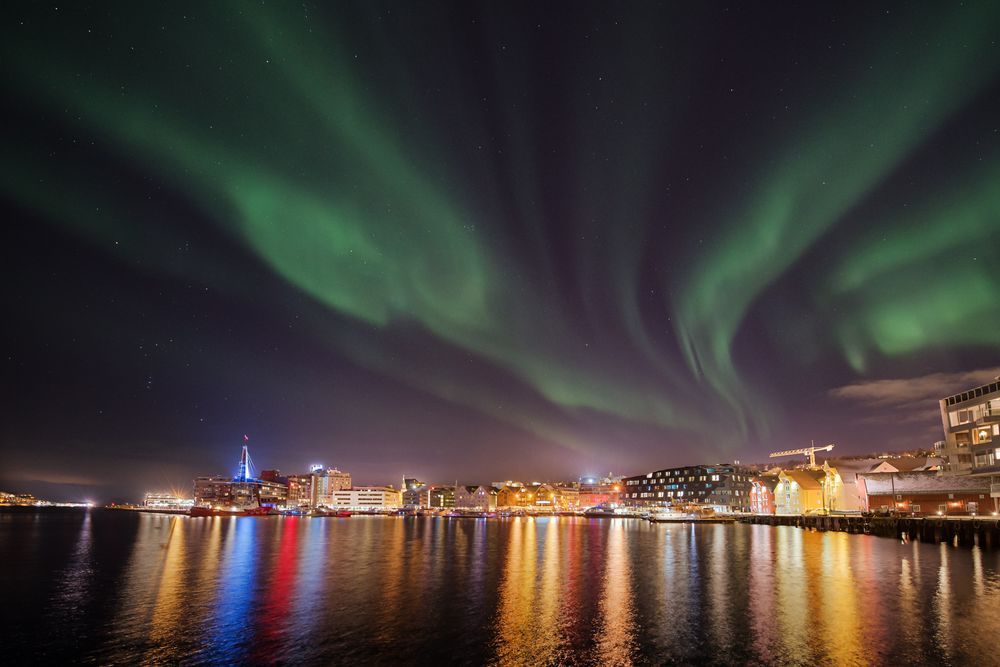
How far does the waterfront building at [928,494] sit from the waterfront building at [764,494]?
4785cm

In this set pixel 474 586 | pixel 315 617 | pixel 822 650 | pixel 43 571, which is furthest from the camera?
pixel 43 571

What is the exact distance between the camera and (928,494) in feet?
328

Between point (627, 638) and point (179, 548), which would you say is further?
point (179, 548)

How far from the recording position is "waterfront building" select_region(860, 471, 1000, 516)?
91.1 m

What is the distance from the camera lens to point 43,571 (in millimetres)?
55469

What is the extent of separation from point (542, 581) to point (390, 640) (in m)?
21.8

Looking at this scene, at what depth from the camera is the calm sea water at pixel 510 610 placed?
27562mm

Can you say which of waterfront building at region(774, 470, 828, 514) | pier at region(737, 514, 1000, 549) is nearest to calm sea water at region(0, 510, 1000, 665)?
pier at region(737, 514, 1000, 549)

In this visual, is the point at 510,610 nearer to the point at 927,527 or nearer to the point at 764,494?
the point at 927,527

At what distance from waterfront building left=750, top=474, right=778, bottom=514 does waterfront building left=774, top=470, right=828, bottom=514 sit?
847 centimetres

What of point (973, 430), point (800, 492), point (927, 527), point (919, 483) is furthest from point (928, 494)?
point (800, 492)

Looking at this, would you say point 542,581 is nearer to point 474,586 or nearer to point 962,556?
point 474,586

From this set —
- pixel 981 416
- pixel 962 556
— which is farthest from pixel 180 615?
pixel 981 416

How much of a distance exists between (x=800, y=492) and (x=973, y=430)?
52687mm
